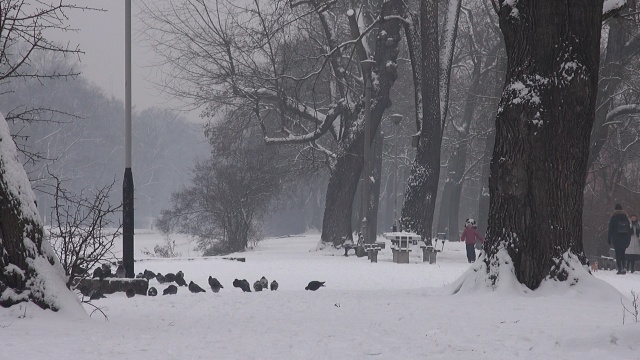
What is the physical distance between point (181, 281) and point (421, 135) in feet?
39.7

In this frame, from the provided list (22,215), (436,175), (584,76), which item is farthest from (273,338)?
(436,175)

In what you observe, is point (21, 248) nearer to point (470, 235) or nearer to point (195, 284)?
point (195, 284)

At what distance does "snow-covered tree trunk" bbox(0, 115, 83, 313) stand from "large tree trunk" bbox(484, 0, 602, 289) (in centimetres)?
497

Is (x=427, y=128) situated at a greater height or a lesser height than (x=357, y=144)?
greater

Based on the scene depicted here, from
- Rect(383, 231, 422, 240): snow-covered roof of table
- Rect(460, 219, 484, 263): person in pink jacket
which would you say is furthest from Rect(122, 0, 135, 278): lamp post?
Rect(460, 219, 484, 263): person in pink jacket

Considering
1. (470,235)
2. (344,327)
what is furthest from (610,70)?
(344,327)

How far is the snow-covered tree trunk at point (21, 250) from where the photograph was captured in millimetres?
7781

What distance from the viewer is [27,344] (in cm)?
673

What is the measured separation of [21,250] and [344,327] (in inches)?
119

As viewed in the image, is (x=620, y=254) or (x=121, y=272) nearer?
(x=121, y=272)

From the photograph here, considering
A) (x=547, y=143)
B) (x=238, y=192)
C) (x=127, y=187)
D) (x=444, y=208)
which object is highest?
(x=238, y=192)

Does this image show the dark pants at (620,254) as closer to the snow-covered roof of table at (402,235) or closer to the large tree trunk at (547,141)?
the snow-covered roof of table at (402,235)

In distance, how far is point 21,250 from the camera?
7.92 m

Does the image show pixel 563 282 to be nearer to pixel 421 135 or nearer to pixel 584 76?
pixel 584 76
